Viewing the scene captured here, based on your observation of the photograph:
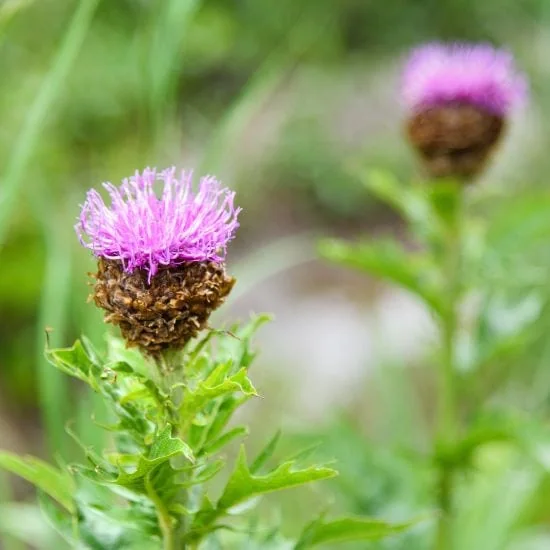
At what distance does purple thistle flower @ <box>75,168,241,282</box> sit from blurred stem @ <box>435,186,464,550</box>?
708 millimetres

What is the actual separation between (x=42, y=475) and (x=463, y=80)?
992 mm

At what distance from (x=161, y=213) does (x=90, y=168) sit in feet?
11.3

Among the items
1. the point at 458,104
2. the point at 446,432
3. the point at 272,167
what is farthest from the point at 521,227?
the point at 272,167

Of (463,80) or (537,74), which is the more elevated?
(537,74)

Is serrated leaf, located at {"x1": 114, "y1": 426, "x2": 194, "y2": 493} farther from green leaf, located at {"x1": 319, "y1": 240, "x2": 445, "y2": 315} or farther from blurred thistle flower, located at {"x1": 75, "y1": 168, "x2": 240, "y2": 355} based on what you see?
green leaf, located at {"x1": 319, "y1": 240, "x2": 445, "y2": 315}

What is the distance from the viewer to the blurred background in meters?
1.41

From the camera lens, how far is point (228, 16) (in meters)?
5.85

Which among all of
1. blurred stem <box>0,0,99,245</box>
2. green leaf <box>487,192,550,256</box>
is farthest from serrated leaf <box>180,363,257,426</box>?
green leaf <box>487,192,550,256</box>

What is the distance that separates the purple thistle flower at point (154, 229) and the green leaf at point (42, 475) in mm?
210

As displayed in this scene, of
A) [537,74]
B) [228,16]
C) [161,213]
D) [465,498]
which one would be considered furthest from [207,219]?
[228,16]

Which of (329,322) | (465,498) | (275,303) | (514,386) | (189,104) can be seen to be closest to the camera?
(465,498)

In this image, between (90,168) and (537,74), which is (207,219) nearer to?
(90,168)

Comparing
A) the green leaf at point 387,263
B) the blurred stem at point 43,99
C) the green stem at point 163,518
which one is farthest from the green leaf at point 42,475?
the green leaf at point 387,263

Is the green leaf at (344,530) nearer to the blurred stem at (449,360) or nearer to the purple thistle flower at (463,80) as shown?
the blurred stem at (449,360)
